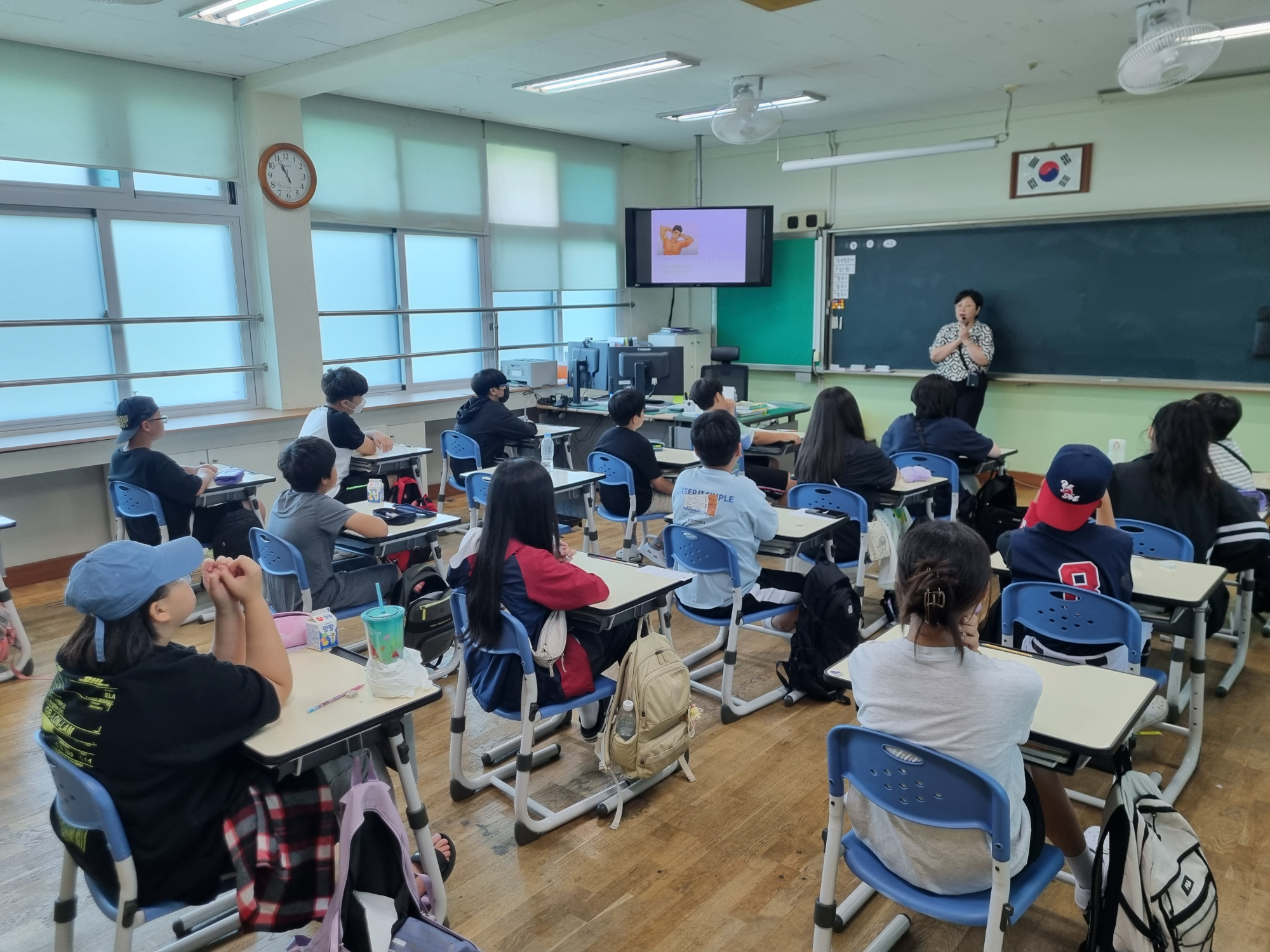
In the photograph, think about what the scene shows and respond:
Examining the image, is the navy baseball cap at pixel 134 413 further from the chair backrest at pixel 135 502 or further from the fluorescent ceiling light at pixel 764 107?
the fluorescent ceiling light at pixel 764 107

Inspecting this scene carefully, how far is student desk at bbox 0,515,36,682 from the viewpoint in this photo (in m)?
3.71

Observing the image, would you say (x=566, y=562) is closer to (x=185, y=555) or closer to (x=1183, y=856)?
(x=185, y=555)

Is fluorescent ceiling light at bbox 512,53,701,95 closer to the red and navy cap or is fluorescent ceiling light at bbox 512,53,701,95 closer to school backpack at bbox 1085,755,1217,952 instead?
the red and navy cap

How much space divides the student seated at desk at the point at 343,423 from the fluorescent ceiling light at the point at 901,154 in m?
4.21

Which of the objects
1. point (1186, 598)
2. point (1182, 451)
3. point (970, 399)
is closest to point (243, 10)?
point (1182, 451)

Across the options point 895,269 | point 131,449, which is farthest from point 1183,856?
point 895,269

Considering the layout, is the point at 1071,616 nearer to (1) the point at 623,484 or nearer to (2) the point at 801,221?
(1) the point at 623,484

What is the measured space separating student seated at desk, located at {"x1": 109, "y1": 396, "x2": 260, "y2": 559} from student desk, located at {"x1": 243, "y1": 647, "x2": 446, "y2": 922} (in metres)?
2.41

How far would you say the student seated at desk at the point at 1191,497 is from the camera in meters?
3.14

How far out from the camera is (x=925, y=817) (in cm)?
165

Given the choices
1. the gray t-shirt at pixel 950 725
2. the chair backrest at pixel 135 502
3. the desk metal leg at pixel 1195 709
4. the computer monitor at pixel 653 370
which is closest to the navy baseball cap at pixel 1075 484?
the desk metal leg at pixel 1195 709

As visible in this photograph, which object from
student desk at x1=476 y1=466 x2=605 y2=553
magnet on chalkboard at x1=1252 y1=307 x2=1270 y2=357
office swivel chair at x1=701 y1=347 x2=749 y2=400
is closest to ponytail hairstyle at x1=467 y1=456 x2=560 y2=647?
student desk at x1=476 y1=466 x2=605 y2=553

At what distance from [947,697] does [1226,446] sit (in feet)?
8.87

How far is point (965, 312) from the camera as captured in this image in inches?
274
